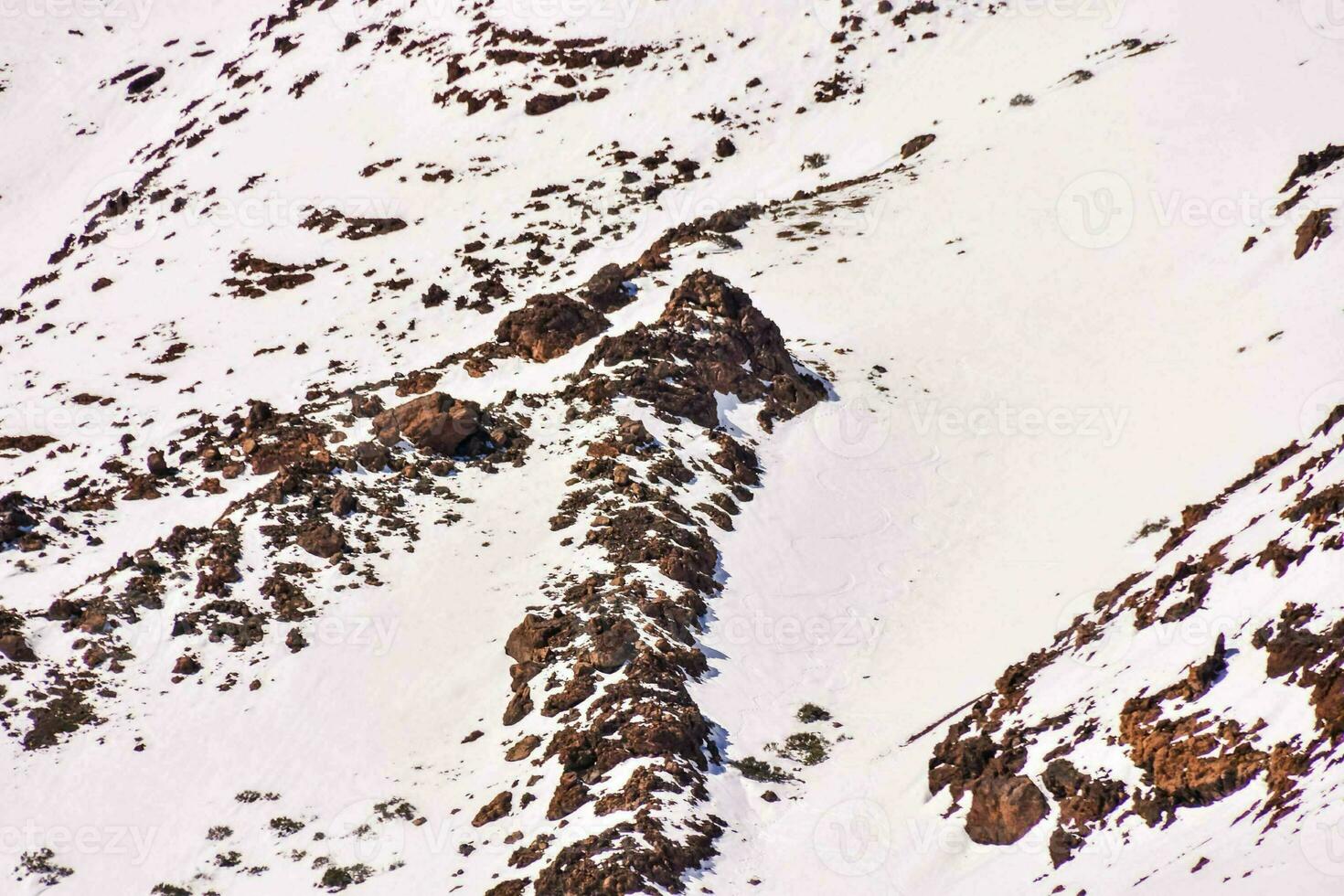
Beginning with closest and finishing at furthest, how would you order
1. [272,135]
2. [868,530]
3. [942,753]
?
[942,753], [868,530], [272,135]

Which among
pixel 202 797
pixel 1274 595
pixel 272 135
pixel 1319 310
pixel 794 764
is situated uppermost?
pixel 272 135

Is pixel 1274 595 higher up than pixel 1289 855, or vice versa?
pixel 1274 595

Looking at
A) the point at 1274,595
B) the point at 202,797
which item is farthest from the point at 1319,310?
the point at 202,797

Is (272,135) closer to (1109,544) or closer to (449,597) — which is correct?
(449,597)
